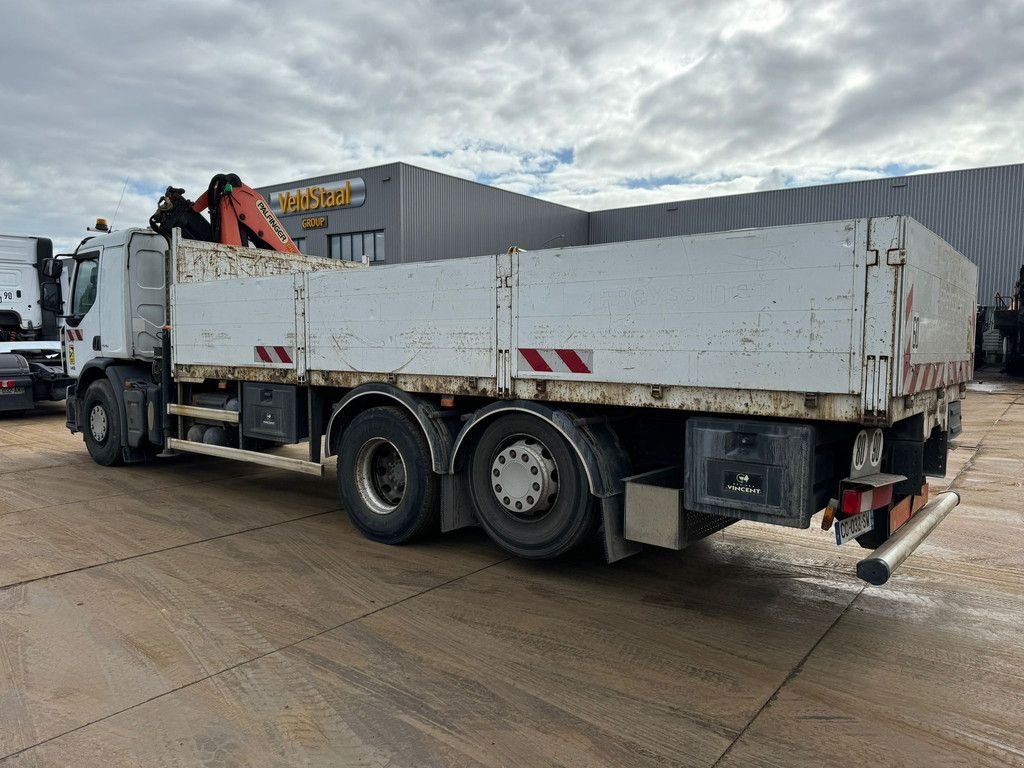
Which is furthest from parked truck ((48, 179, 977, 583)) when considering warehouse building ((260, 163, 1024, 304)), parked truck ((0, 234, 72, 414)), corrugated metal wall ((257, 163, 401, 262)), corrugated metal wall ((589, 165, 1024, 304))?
corrugated metal wall ((589, 165, 1024, 304))

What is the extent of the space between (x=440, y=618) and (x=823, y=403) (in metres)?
2.48

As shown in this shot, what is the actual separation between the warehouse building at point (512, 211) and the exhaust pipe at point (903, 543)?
82.1ft

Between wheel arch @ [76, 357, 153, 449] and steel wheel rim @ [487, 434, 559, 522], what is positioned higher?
wheel arch @ [76, 357, 153, 449]

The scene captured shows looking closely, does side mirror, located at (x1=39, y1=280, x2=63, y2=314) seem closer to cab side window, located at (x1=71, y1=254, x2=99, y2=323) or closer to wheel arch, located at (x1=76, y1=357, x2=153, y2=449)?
cab side window, located at (x1=71, y1=254, x2=99, y2=323)

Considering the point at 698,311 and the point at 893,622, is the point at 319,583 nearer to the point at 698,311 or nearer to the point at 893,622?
the point at 698,311

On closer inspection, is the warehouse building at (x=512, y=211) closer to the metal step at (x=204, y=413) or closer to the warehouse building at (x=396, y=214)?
the warehouse building at (x=396, y=214)

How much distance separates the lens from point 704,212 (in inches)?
1391

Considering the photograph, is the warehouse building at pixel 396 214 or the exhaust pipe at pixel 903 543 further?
the warehouse building at pixel 396 214

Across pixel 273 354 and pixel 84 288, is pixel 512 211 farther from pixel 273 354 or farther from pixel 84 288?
pixel 273 354

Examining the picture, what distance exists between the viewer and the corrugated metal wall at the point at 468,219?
102 ft

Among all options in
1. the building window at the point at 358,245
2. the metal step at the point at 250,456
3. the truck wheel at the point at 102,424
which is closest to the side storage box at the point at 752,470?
the metal step at the point at 250,456

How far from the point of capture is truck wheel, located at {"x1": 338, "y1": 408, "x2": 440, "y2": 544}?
5.52m

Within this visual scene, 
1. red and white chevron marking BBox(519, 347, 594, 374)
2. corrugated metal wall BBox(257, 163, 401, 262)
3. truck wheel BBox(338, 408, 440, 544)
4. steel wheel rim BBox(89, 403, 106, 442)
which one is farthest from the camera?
corrugated metal wall BBox(257, 163, 401, 262)

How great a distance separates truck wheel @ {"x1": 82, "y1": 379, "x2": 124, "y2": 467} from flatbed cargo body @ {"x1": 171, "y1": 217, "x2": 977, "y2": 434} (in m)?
3.98
